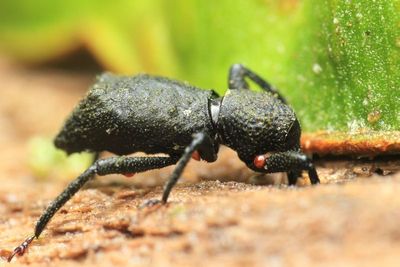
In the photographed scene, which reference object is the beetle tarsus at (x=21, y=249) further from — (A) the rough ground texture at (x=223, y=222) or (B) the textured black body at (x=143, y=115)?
Answer: (B) the textured black body at (x=143, y=115)

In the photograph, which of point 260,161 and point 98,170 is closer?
point 98,170

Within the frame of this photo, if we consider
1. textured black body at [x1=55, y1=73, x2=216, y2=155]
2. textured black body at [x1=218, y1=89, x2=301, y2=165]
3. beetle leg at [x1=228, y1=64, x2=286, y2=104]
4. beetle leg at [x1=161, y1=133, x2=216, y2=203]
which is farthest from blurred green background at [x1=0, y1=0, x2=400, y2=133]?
beetle leg at [x1=161, y1=133, x2=216, y2=203]

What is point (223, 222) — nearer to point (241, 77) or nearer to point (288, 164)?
point (288, 164)

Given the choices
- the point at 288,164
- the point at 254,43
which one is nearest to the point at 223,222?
the point at 288,164

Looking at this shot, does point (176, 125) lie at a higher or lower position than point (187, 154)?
higher

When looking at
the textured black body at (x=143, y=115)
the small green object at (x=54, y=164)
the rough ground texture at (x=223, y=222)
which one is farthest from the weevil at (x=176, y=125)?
the small green object at (x=54, y=164)

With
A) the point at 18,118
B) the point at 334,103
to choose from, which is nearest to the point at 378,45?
the point at 334,103

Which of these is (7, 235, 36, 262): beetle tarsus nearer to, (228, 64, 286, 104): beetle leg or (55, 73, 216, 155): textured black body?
(55, 73, 216, 155): textured black body

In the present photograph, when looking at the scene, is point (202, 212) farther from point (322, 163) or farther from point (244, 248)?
point (322, 163)
